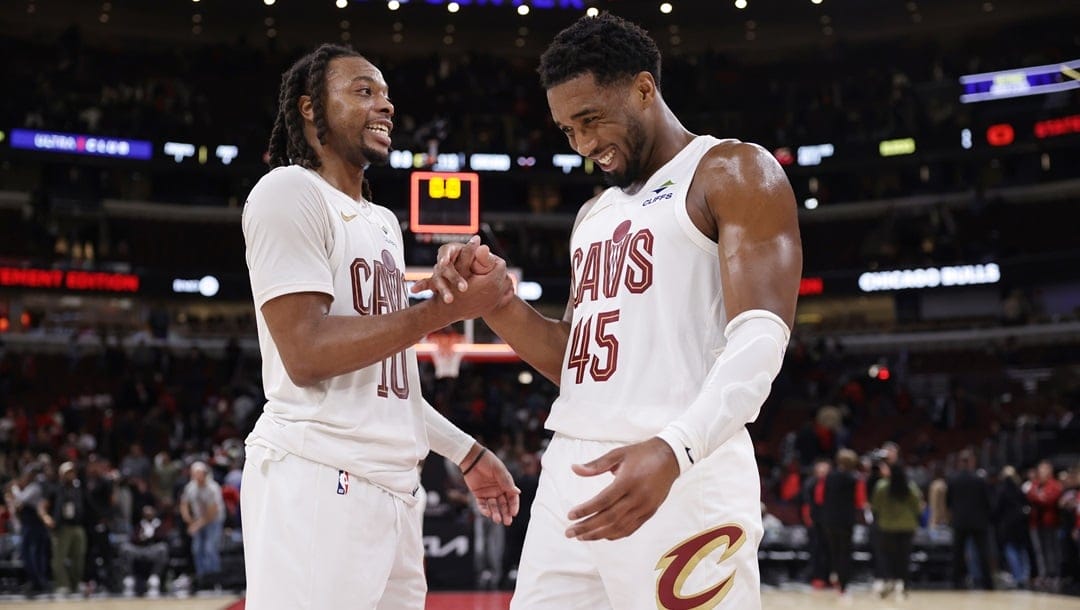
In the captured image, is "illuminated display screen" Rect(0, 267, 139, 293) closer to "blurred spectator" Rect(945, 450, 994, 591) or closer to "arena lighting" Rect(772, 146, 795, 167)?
"arena lighting" Rect(772, 146, 795, 167)

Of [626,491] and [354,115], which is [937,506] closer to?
Result: [354,115]

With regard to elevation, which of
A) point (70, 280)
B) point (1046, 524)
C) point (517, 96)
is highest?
point (517, 96)

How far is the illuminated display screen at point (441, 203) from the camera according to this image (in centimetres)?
1202

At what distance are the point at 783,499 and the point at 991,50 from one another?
19052mm

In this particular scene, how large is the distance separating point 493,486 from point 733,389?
62.6 inches

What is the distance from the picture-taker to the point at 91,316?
3106 cm

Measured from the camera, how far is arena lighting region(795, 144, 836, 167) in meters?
31.7

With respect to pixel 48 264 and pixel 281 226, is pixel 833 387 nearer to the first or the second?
pixel 48 264

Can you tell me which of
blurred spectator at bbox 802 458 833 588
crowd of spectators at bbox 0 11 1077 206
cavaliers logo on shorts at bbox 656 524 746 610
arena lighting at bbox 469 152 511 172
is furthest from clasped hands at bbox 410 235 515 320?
arena lighting at bbox 469 152 511 172

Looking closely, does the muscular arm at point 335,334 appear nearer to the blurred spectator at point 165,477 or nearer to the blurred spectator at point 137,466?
the blurred spectator at point 165,477

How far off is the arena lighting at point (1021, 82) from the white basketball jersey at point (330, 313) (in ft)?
96.0

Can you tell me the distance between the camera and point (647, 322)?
10.7 ft

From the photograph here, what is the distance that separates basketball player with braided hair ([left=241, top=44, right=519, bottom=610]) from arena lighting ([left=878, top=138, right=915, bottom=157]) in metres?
29.6

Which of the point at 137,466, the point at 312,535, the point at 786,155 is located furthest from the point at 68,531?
the point at 786,155
